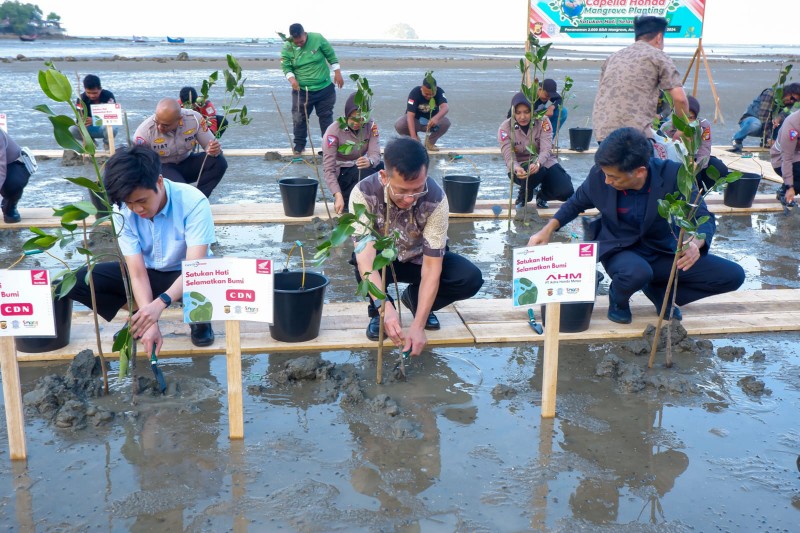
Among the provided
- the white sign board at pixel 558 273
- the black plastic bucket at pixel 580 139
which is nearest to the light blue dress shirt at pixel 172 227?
the white sign board at pixel 558 273

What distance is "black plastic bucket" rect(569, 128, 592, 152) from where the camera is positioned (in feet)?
33.4

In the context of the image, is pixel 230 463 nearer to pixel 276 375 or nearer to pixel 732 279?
pixel 276 375

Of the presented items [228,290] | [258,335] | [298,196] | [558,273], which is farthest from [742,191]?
[228,290]

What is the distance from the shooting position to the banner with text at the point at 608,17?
10680mm

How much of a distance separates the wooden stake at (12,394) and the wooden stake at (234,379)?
770 millimetres

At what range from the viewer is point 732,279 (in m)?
4.02

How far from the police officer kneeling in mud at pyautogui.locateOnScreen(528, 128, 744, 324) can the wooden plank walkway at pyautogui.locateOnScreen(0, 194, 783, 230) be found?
2.62m

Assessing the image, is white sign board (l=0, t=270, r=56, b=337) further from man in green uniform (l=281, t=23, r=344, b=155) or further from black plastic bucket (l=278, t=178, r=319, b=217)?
man in green uniform (l=281, t=23, r=344, b=155)

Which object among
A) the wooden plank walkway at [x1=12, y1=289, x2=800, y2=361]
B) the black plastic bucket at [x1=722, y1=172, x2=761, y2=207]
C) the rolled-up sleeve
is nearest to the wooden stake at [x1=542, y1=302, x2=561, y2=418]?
the rolled-up sleeve

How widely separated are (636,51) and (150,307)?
4.06m

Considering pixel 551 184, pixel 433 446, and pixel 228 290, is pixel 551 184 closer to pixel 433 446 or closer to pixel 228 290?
pixel 433 446

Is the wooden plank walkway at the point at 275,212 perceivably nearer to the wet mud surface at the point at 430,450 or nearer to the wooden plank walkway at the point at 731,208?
the wooden plank walkway at the point at 731,208

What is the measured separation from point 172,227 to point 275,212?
10.1 ft

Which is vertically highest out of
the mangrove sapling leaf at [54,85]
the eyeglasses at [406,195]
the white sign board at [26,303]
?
the mangrove sapling leaf at [54,85]
